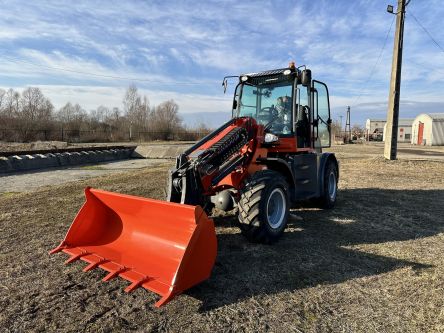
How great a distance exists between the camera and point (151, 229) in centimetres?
435

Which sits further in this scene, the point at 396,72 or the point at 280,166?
the point at 396,72

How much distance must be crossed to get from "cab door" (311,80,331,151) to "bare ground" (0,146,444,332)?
168 cm

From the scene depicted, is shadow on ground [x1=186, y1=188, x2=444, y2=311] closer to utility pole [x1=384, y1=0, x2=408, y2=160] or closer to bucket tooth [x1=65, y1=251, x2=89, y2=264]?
bucket tooth [x1=65, y1=251, x2=89, y2=264]

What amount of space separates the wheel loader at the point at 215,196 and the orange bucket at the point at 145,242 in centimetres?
1

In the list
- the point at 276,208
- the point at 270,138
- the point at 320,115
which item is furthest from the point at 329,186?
the point at 276,208

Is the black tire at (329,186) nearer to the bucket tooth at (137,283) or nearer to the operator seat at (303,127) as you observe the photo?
the operator seat at (303,127)

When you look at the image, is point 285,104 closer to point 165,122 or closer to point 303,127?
point 303,127

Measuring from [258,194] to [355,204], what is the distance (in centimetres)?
410

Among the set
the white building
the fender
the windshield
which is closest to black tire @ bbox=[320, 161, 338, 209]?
the fender

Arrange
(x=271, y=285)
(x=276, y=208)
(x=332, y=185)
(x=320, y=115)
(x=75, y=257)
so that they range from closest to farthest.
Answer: (x=271, y=285) < (x=75, y=257) < (x=276, y=208) < (x=320, y=115) < (x=332, y=185)

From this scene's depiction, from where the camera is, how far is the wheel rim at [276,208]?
209 inches

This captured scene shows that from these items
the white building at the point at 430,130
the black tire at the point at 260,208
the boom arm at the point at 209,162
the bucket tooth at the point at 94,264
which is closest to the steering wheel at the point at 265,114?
the boom arm at the point at 209,162

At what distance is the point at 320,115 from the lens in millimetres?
7422

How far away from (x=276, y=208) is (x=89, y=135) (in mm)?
36950
